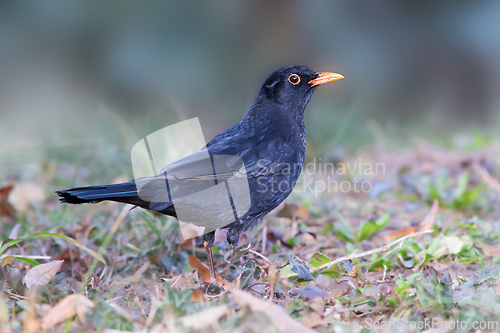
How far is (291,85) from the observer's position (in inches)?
136

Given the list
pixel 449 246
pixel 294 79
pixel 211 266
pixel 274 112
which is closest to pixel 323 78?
pixel 294 79

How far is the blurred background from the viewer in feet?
27.0

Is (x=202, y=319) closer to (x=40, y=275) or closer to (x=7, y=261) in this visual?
(x=40, y=275)

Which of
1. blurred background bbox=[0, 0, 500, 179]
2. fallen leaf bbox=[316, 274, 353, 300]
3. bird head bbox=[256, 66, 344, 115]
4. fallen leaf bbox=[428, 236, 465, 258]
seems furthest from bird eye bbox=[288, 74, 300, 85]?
blurred background bbox=[0, 0, 500, 179]

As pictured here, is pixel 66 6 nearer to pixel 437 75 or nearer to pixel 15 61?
pixel 15 61

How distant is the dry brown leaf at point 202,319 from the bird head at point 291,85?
200 cm

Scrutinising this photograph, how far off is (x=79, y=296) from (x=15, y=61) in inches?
396

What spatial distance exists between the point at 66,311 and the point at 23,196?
2608 mm

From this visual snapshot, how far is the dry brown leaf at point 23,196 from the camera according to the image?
Result: 13.1ft

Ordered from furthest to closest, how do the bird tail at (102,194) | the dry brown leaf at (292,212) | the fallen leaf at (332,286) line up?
the dry brown leaf at (292,212) → the bird tail at (102,194) → the fallen leaf at (332,286)

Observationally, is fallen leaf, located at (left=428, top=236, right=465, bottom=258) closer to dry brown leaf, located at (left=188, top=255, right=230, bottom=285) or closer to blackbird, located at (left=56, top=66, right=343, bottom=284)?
blackbird, located at (left=56, top=66, right=343, bottom=284)

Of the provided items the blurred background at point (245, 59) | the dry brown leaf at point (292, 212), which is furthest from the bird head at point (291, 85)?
the blurred background at point (245, 59)

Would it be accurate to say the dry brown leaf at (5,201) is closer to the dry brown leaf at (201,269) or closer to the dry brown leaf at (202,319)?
the dry brown leaf at (201,269)

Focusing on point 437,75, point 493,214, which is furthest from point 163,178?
point 437,75
